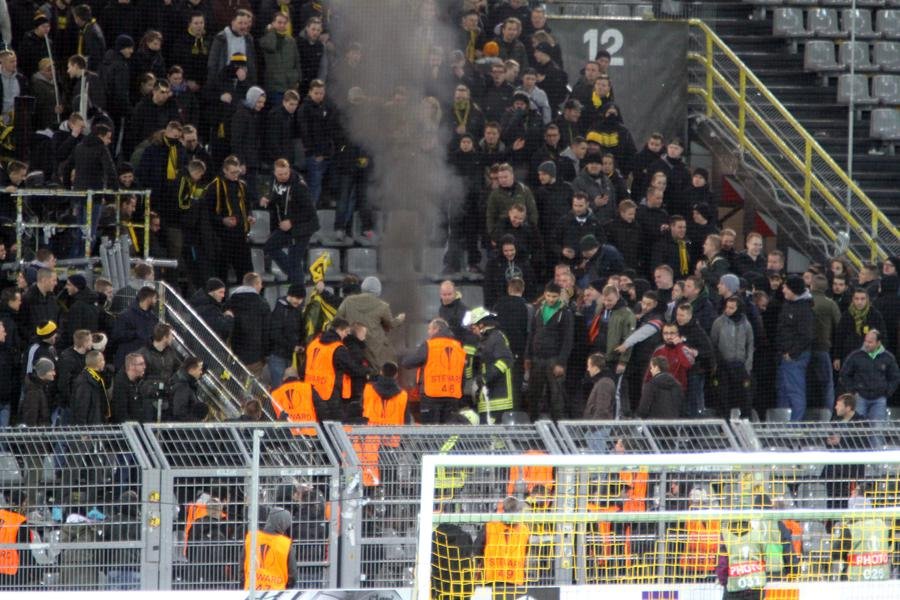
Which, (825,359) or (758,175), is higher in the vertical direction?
(758,175)

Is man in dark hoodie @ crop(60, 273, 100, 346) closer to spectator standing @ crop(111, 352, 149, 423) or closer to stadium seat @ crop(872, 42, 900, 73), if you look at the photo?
spectator standing @ crop(111, 352, 149, 423)

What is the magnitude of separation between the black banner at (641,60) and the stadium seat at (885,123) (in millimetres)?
2100

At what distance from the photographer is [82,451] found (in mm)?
11359

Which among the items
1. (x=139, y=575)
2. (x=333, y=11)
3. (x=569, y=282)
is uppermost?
(x=333, y=11)

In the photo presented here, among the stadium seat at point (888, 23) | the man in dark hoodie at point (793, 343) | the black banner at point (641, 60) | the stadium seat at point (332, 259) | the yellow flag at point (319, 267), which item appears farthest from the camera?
the stadium seat at point (888, 23)

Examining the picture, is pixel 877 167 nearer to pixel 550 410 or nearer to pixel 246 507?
pixel 550 410

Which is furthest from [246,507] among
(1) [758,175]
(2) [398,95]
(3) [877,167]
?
(3) [877,167]

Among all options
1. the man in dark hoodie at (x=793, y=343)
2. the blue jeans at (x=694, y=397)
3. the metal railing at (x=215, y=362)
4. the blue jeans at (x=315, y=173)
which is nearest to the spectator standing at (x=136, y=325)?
the metal railing at (x=215, y=362)

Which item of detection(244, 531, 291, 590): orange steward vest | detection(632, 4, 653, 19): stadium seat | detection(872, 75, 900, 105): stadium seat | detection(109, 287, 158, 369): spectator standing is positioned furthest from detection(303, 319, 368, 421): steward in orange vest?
detection(872, 75, 900, 105): stadium seat

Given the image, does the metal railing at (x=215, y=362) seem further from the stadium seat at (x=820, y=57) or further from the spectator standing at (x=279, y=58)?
the stadium seat at (x=820, y=57)

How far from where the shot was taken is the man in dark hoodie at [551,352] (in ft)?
49.3

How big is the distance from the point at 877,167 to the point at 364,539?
11636 millimetres

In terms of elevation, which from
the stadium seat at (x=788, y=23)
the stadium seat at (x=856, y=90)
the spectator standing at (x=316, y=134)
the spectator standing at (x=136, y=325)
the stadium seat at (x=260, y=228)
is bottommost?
the spectator standing at (x=136, y=325)

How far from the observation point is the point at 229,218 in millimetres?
16250
